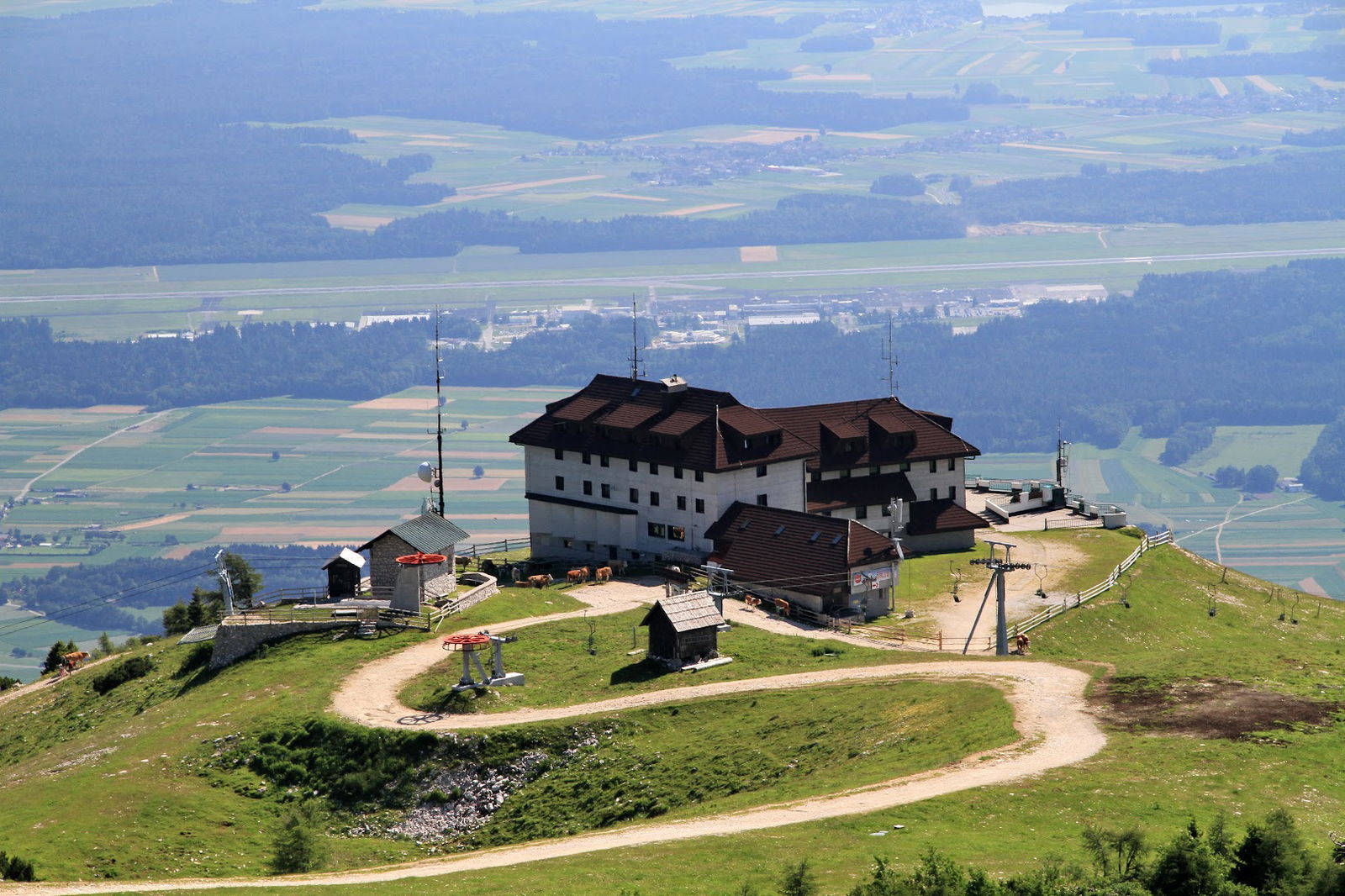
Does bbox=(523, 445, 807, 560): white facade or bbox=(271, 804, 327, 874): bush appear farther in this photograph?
bbox=(523, 445, 807, 560): white facade

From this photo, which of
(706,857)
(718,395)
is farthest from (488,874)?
(718,395)

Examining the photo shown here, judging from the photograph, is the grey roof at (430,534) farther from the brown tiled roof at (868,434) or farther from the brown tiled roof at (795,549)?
the brown tiled roof at (868,434)

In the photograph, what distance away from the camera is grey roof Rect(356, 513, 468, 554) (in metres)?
93.1

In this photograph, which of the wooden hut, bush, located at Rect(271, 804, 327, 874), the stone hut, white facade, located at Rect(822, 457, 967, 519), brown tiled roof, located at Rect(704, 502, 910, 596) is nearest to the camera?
bush, located at Rect(271, 804, 327, 874)

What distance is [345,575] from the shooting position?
309 feet

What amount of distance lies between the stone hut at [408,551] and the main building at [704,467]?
16.6m

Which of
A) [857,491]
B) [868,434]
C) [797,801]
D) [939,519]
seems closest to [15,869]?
[797,801]

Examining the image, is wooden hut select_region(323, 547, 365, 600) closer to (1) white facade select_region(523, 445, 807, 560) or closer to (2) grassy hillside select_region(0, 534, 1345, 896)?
(2) grassy hillside select_region(0, 534, 1345, 896)

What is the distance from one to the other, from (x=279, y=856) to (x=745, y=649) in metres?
28.6

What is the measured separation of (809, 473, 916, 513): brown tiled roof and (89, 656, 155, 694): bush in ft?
136

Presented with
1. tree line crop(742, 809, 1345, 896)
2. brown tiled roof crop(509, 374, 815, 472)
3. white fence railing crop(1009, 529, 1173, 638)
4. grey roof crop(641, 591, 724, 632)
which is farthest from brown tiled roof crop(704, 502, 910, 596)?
tree line crop(742, 809, 1345, 896)

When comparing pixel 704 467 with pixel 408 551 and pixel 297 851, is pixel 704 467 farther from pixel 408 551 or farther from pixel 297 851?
pixel 297 851

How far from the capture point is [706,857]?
52656 mm

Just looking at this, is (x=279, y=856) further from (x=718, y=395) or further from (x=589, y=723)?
(x=718, y=395)
